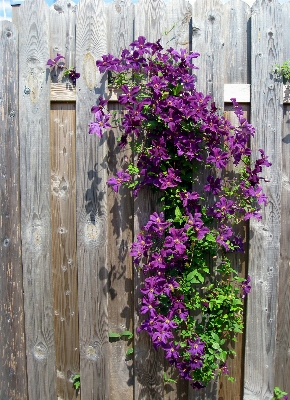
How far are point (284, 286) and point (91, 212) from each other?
4.37 ft

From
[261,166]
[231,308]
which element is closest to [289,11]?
[261,166]

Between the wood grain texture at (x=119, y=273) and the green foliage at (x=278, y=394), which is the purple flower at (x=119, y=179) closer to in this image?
the wood grain texture at (x=119, y=273)

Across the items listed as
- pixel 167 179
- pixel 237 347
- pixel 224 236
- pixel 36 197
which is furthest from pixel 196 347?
pixel 36 197

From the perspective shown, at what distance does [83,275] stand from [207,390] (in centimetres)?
109

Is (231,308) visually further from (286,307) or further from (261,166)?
(261,166)

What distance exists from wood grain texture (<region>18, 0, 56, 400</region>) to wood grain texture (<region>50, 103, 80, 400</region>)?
46 mm

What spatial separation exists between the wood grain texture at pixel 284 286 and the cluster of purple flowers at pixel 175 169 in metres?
0.20

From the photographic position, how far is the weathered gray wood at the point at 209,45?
2.41m

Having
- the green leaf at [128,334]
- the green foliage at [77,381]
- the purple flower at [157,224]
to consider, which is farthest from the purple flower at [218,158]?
the green foliage at [77,381]

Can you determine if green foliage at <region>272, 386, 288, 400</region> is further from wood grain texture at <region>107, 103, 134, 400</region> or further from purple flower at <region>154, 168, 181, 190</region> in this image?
purple flower at <region>154, 168, 181, 190</region>

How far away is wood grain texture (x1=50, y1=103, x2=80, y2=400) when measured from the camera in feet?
8.32

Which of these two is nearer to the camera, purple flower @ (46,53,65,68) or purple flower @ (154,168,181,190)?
purple flower @ (154,168,181,190)

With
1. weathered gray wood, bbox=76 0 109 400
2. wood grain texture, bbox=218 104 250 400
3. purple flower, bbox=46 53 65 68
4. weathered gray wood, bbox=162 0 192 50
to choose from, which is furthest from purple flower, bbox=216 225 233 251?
purple flower, bbox=46 53 65 68

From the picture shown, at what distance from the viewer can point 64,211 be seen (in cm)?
256
